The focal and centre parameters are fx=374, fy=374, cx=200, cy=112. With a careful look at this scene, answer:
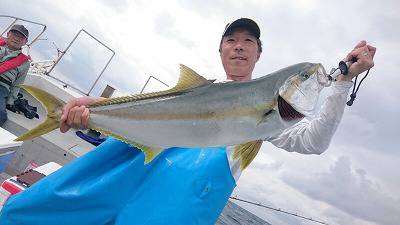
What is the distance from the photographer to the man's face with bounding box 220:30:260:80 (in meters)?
4.08

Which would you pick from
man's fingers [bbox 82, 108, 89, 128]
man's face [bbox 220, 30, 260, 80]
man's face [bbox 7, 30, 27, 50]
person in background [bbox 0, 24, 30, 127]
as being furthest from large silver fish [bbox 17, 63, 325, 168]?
man's face [bbox 7, 30, 27, 50]

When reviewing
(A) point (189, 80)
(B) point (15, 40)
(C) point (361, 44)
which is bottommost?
(A) point (189, 80)

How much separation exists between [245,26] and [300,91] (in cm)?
148

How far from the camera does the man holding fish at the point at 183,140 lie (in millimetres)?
2912

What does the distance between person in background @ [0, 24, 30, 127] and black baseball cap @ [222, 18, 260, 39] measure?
7.43 meters

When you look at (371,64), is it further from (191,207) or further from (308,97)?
(191,207)

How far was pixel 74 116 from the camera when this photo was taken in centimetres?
312

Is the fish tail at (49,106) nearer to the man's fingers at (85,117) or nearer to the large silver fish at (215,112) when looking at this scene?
the large silver fish at (215,112)

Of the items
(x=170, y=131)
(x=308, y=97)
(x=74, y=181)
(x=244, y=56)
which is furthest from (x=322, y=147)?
(x=74, y=181)

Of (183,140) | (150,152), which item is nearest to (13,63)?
(150,152)

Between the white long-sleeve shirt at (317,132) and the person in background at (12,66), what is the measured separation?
7.94 metres

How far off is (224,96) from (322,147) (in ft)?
4.43

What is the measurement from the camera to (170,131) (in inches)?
116

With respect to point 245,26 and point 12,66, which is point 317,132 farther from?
point 12,66
